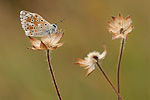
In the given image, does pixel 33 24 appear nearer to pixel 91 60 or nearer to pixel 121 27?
pixel 91 60

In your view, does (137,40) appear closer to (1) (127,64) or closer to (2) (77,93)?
(1) (127,64)

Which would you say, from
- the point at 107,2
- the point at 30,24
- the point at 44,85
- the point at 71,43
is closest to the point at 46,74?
the point at 44,85

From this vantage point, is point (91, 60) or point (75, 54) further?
point (75, 54)

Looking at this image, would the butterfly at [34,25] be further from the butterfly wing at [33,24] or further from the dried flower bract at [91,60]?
the dried flower bract at [91,60]

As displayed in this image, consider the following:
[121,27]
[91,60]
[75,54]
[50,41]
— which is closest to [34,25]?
[50,41]

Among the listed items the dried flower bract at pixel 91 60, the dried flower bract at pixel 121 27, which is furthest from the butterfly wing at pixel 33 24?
the dried flower bract at pixel 121 27
